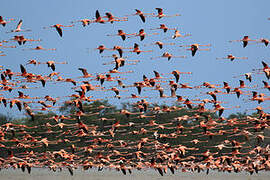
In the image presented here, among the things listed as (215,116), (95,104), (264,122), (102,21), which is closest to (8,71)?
(102,21)

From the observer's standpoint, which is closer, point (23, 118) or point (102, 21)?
point (102, 21)

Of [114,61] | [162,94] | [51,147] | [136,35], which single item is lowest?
[51,147]

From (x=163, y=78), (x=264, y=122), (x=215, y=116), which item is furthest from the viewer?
(x=215, y=116)

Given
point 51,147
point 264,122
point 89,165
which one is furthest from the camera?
point 51,147

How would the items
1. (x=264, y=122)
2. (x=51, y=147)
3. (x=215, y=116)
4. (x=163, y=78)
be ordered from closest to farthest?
(x=163, y=78), (x=264, y=122), (x=51, y=147), (x=215, y=116)

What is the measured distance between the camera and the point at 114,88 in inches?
1272

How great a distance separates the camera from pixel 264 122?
31359mm

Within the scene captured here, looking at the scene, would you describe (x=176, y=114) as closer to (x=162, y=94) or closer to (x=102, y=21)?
(x=162, y=94)

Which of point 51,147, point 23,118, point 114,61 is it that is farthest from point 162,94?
point 23,118

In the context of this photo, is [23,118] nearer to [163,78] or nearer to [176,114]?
[176,114]

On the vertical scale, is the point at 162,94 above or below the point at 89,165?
above

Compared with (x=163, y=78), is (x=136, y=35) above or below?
above

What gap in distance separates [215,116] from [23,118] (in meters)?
→ 40.3

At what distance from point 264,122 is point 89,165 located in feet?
48.7
